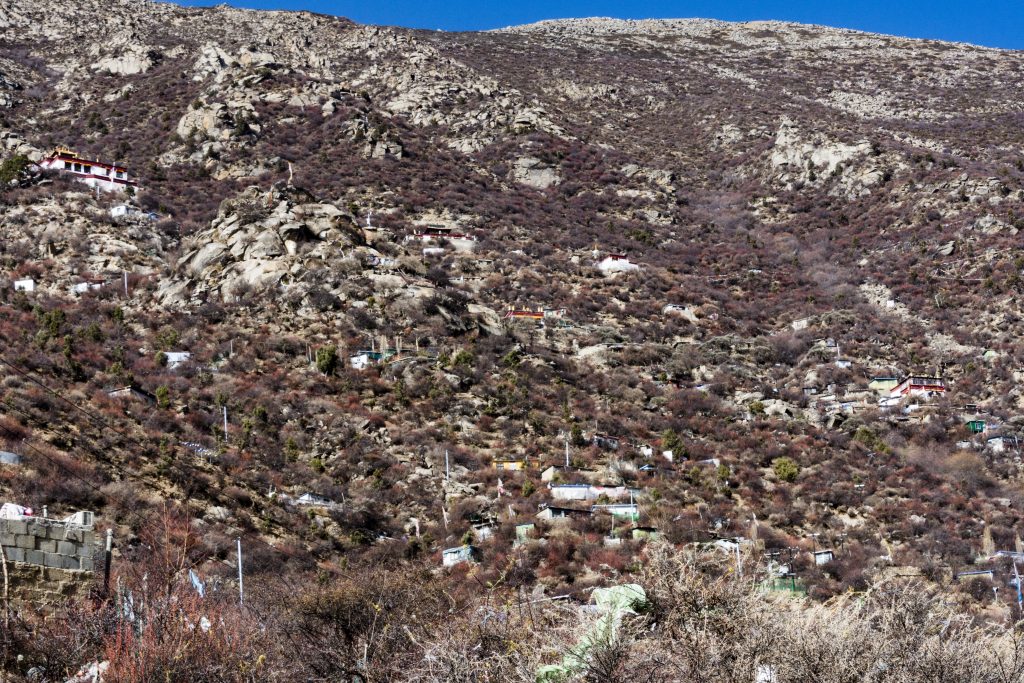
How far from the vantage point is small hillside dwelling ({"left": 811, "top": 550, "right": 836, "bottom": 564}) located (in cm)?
2823

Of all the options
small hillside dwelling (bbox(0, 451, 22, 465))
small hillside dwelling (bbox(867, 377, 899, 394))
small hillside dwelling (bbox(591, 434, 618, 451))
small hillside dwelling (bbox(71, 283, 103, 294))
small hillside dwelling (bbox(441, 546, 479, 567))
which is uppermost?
small hillside dwelling (bbox(71, 283, 103, 294))

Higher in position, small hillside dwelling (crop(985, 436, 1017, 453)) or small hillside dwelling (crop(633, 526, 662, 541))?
small hillside dwelling (crop(985, 436, 1017, 453))

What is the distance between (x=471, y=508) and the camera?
29.9 metres

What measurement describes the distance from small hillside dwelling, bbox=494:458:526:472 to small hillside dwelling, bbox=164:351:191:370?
14197 millimetres

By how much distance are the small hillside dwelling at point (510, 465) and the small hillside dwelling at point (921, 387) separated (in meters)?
20.1

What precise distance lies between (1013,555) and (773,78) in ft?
283

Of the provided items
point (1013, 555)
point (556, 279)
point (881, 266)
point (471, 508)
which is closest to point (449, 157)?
point (556, 279)

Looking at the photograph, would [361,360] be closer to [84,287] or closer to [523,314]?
[523,314]

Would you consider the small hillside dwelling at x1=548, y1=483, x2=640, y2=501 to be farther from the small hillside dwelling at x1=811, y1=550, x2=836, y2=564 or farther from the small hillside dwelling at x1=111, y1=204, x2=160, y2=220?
the small hillside dwelling at x1=111, y1=204, x2=160, y2=220

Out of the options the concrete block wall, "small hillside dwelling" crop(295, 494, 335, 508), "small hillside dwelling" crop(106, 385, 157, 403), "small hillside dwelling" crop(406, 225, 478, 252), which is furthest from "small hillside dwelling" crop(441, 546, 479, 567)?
"small hillside dwelling" crop(406, 225, 478, 252)

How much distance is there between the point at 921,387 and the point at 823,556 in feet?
57.9

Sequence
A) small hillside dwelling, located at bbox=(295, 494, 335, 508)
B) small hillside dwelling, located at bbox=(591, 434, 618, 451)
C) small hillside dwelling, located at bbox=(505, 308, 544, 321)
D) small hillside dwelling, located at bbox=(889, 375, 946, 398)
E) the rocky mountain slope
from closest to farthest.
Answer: small hillside dwelling, located at bbox=(295, 494, 335, 508), the rocky mountain slope, small hillside dwelling, located at bbox=(591, 434, 618, 451), small hillside dwelling, located at bbox=(889, 375, 946, 398), small hillside dwelling, located at bbox=(505, 308, 544, 321)

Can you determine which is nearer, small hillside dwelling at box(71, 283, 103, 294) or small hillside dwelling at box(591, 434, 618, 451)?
small hillside dwelling at box(591, 434, 618, 451)

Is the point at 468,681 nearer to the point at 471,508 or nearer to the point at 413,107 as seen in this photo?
the point at 471,508
